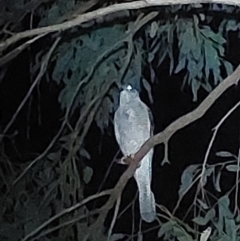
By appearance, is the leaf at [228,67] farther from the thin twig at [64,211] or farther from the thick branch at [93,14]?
the thin twig at [64,211]

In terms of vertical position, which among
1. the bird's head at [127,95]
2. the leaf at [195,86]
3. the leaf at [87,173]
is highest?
the bird's head at [127,95]

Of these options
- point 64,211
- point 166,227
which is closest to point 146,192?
point 166,227

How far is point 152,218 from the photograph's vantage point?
3.65ft

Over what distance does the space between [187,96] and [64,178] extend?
0.97 feet

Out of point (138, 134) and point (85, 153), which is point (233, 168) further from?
point (85, 153)

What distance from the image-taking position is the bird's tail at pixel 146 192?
1109 millimetres

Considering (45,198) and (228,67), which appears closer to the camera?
Result: (228,67)

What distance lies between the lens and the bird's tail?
111cm

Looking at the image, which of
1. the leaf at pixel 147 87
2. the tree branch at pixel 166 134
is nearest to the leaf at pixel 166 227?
the tree branch at pixel 166 134

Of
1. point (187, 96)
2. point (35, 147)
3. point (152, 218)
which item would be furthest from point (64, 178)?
point (187, 96)

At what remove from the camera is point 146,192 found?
111 centimetres

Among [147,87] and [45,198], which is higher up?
[147,87]

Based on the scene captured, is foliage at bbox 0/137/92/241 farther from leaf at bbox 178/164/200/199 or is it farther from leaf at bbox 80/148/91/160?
leaf at bbox 178/164/200/199

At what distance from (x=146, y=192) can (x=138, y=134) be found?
→ 0.11 metres
